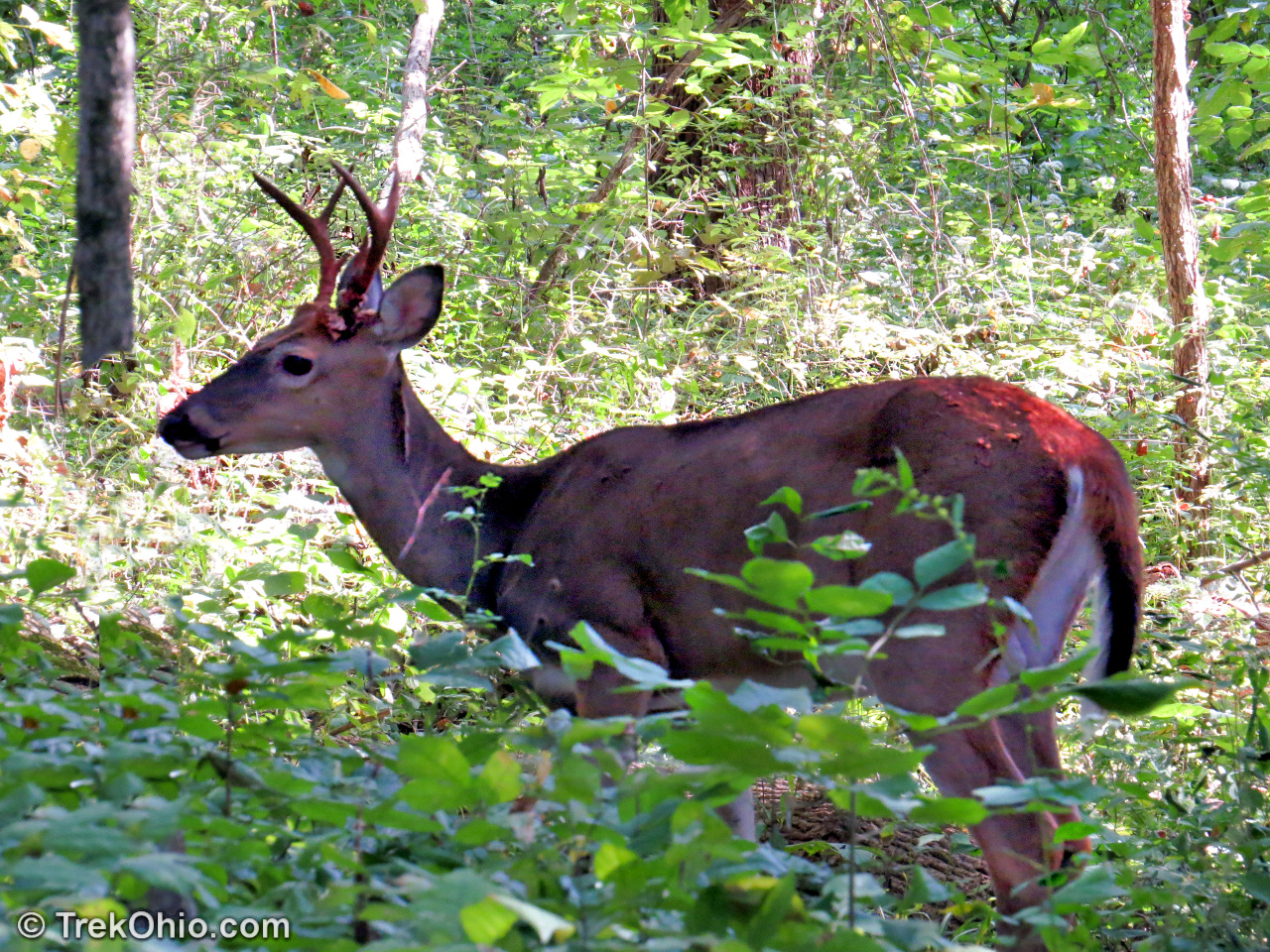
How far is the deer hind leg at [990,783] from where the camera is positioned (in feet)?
10.5

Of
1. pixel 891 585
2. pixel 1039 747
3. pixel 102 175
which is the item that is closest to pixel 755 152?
pixel 1039 747

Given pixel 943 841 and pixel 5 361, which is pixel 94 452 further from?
pixel 943 841

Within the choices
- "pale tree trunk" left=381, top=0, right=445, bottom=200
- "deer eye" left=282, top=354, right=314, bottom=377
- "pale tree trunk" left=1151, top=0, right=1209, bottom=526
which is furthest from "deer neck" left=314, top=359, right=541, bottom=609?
"pale tree trunk" left=1151, top=0, right=1209, bottom=526

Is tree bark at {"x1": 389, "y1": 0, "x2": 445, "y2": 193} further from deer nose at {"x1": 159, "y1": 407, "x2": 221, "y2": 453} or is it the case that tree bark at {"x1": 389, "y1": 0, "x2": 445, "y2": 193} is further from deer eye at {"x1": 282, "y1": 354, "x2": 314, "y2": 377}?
deer nose at {"x1": 159, "y1": 407, "x2": 221, "y2": 453}

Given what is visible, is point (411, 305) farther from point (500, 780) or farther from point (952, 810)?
point (952, 810)

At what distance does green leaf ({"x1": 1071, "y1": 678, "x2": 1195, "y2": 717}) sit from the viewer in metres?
1.60

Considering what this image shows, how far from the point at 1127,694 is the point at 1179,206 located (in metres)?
5.46

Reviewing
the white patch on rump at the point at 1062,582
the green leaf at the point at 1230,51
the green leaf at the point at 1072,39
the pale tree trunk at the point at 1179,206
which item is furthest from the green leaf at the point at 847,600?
the green leaf at the point at 1072,39

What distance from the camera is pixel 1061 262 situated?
24.6 feet

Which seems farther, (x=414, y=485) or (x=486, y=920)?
(x=414, y=485)

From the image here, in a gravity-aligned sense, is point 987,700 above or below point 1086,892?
above

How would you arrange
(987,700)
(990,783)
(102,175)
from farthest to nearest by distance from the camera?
1. (990,783)
2. (102,175)
3. (987,700)

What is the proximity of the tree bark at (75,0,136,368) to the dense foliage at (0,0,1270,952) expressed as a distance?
479 mm

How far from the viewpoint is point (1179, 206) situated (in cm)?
640
